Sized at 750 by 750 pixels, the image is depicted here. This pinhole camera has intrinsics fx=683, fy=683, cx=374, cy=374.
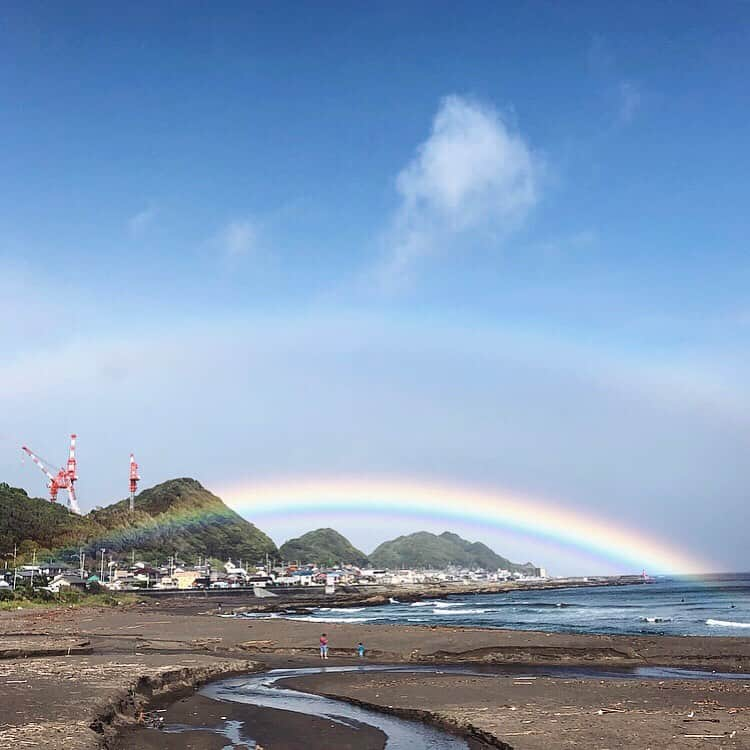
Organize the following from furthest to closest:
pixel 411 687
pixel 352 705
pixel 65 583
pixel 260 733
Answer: pixel 65 583 < pixel 411 687 < pixel 352 705 < pixel 260 733

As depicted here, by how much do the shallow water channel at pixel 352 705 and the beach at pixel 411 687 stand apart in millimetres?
427

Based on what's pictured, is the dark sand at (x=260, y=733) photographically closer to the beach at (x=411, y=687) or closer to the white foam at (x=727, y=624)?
the beach at (x=411, y=687)

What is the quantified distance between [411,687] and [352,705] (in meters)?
3.11

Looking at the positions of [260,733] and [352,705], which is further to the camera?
[352,705]

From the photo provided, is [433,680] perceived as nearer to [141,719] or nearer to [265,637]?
[141,719]

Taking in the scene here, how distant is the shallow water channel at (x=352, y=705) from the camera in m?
16.5

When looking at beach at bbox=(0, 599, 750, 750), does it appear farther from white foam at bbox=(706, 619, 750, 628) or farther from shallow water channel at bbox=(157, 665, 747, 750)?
white foam at bbox=(706, 619, 750, 628)

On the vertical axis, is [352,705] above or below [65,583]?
above

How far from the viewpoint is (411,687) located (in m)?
23.8

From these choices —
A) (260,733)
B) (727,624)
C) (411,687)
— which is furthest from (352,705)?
(727,624)

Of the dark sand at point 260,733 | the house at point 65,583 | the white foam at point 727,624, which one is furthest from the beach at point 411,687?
the house at point 65,583

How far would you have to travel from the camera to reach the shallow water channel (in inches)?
648

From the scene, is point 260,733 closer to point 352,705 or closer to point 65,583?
point 352,705

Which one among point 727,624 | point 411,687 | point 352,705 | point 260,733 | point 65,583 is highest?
point 260,733
